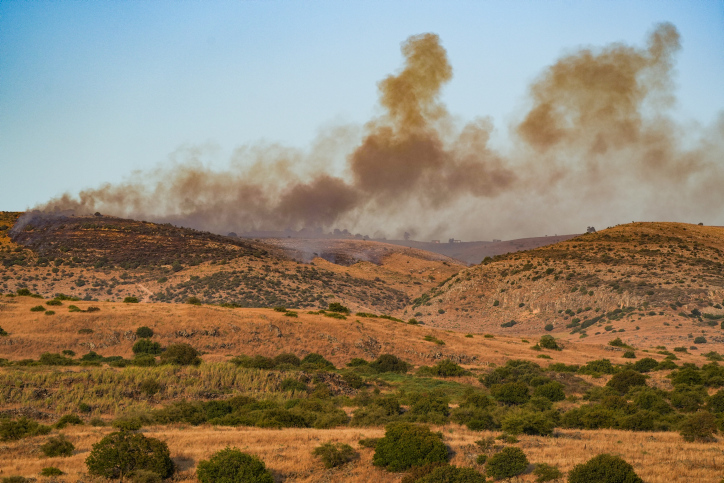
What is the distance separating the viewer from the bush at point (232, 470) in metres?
17.0

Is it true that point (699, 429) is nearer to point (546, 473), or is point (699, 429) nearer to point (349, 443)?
point (546, 473)

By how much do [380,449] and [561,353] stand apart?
40.7 metres

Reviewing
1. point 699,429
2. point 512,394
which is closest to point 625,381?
point 512,394

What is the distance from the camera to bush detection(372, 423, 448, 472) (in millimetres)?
19250

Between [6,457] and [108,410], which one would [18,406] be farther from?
[6,457]

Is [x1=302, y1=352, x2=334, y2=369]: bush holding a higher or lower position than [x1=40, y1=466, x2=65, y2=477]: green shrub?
lower

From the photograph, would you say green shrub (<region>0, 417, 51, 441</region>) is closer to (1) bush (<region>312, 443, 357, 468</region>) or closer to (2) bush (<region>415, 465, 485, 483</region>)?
(1) bush (<region>312, 443, 357, 468</region>)

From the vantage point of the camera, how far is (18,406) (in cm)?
2591

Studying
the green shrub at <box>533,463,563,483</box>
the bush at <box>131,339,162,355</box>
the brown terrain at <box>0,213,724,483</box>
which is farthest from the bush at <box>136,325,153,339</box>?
the green shrub at <box>533,463,563,483</box>

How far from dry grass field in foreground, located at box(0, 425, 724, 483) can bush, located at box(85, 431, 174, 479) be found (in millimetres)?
465

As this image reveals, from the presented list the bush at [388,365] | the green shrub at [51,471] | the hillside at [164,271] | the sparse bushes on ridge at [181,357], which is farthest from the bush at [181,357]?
the hillside at [164,271]

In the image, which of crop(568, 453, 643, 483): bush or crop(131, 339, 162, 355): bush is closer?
crop(568, 453, 643, 483): bush

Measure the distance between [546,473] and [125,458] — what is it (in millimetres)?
13040

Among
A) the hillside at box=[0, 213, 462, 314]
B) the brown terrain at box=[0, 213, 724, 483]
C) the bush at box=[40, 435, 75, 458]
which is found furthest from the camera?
the hillside at box=[0, 213, 462, 314]
